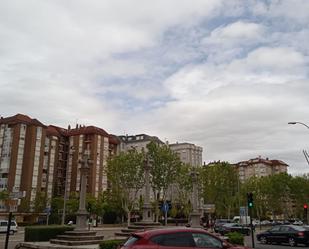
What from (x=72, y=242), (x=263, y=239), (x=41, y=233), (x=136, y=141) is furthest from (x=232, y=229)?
(x=136, y=141)

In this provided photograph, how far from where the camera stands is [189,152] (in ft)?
433

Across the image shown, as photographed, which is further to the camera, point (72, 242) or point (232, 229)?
point (232, 229)

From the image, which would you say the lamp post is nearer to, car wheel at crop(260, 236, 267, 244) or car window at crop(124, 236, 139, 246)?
car wheel at crop(260, 236, 267, 244)

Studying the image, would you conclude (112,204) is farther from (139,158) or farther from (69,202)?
(139,158)

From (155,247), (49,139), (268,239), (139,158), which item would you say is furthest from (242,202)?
(155,247)

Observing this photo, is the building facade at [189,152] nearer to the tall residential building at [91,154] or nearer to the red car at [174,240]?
the tall residential building at [91,154]

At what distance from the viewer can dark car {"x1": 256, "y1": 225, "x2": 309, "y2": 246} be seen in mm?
25533

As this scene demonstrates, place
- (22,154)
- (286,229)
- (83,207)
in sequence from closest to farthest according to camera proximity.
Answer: (83,207) → (286,229) → (22,154)

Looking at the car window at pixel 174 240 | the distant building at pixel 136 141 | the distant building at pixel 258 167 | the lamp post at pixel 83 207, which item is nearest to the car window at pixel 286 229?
the lamp post at pixel 83 207

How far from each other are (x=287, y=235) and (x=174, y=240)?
19244 mm

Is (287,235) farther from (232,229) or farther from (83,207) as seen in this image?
(83,207)

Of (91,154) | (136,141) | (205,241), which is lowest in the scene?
(205,241)

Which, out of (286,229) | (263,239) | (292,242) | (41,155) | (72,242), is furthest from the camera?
(41,155)

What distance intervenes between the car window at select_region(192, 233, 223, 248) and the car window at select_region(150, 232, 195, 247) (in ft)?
0.45
